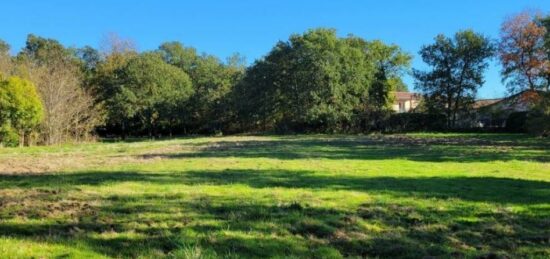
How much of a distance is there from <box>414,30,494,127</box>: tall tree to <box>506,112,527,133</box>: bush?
462 centimetres

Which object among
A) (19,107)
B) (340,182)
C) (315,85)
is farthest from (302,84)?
(340,182)

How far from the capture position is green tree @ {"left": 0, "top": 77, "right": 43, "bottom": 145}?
31.4 m

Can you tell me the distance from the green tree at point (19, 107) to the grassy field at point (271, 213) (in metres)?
20.3

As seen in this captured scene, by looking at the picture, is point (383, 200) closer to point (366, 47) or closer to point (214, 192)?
point (214, 192)

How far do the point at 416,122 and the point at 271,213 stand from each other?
51.5 metres

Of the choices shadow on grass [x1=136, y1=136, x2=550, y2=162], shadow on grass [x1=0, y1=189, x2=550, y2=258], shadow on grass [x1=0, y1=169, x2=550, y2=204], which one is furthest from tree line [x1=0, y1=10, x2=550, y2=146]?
shadow on grass [x1=0, y1=189, x2=550, y2=258]

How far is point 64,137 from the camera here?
3875cm

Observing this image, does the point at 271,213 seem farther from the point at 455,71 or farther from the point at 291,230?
the point at 455,71

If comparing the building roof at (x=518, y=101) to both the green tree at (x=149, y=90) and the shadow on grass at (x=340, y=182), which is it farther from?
the shadow on grass at (x=340, y=182)

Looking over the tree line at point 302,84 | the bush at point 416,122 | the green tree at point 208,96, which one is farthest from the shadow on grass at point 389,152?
the green tree at point 208,96

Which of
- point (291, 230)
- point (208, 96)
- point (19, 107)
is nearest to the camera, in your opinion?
point (291, 230)

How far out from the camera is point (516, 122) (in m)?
52.1

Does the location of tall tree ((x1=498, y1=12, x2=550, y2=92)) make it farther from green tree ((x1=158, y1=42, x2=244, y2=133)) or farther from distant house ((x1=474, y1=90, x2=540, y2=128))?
green tree ((x1=158, y1=42, x2=244, y2=133))

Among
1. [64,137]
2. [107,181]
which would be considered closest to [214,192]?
[107,181]
